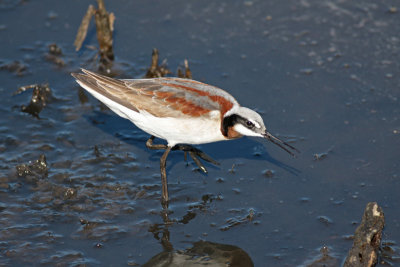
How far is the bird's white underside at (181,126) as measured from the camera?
7324 mm

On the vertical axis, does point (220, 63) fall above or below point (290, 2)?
below

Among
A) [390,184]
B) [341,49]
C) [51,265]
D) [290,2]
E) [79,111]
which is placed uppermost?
[290,2]

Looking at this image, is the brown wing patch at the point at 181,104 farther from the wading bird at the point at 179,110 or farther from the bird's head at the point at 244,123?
the bird's head at the point at 244,123

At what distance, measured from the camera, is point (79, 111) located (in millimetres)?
9219

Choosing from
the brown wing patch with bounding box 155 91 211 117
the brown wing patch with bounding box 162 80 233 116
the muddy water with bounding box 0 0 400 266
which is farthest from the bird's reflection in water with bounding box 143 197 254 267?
the brown wing patch with bounding box 162 80 233 116

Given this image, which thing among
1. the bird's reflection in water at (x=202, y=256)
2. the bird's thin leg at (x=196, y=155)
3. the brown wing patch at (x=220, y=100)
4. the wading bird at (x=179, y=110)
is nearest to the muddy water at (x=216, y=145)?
the bird's reflection in water at (x=202, y=256)

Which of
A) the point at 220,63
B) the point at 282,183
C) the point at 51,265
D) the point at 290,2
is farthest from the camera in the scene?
the point at 290,2

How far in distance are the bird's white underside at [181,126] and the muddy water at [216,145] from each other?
757 millimetres

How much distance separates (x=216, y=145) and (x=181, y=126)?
1439mm

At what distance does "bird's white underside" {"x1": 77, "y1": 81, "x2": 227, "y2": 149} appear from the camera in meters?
7.32

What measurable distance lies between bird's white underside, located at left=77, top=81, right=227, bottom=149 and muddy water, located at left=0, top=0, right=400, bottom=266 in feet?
2.48

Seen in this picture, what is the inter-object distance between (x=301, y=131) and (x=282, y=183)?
114cm

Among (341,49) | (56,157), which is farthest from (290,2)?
(56,157)

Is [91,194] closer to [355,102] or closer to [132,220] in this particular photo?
[132,220]
